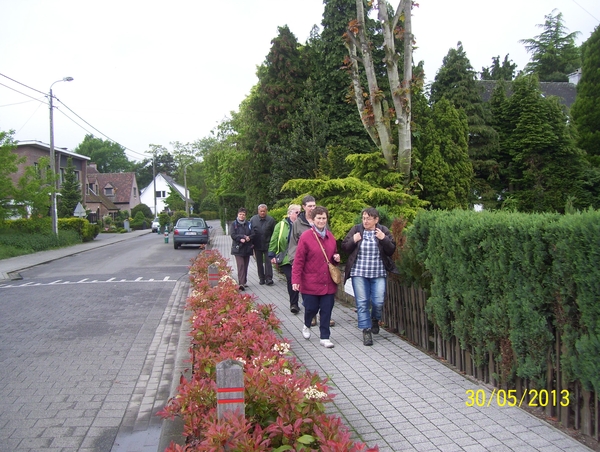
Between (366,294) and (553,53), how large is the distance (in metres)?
55.3

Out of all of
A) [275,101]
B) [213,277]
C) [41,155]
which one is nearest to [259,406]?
[213,277]

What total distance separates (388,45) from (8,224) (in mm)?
22125

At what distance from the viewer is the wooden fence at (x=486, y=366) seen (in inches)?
156

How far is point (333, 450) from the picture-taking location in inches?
112

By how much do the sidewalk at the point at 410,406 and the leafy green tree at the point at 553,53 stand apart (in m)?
50.8

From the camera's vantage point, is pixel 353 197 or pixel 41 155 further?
pixel 41 155

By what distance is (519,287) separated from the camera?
446 centimetres

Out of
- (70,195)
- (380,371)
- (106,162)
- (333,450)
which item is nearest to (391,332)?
(380,371)

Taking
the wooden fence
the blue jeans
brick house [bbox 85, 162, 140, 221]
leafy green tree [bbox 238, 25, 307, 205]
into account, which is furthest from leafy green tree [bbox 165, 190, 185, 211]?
the blue jeans

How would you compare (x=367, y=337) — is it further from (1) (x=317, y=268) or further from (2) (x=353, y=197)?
(2) (x=353, y=197)

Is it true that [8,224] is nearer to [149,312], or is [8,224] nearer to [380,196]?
[149,312]

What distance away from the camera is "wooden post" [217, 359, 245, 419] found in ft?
10.5
